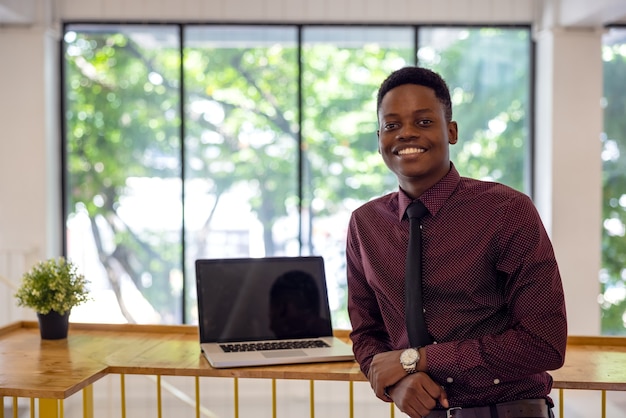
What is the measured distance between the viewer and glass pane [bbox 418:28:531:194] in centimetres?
517

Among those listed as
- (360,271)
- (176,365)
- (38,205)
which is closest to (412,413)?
(360,271)

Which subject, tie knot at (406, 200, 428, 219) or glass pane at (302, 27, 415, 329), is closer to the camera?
tie knot at (406, 200, 428, 219)

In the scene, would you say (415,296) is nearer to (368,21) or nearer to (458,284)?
(458,284)

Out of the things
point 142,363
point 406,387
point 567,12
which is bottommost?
point 142,363

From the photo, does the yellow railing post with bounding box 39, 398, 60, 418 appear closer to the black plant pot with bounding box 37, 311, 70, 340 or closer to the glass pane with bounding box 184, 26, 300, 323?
the black plant pot with bounding box 37, 311, 70, 340

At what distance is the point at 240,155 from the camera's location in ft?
17.0

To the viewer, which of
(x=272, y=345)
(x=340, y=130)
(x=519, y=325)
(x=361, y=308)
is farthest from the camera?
(x=340, y=130)

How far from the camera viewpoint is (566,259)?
4945 millimetres

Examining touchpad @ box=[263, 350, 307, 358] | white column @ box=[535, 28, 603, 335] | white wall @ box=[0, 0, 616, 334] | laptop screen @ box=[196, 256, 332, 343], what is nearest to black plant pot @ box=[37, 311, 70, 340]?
laptop screen @ box=[196, 256, 332, 343]

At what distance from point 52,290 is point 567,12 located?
3775 mm

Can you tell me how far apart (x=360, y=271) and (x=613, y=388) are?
747mm

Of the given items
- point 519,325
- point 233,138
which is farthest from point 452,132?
point 233,138

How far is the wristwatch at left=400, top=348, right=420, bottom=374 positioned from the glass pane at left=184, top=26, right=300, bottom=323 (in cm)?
368

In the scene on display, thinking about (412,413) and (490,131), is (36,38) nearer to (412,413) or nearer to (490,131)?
(490,131)
